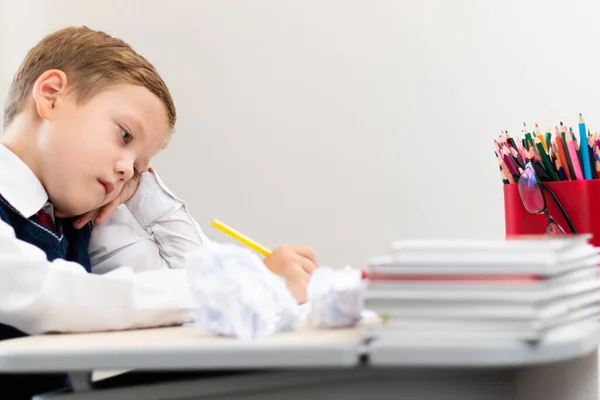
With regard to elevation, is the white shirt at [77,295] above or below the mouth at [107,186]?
below

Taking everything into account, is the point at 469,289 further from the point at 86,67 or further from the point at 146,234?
the point at 146,234

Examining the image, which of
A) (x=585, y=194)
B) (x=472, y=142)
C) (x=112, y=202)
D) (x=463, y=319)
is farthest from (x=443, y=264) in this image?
(x=472, y=142)

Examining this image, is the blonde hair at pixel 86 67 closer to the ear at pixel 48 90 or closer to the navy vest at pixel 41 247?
the ear at pixel 48 90

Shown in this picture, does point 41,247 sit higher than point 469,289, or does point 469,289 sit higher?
point 41,247

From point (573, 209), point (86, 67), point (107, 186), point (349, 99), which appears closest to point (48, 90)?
point (86, 67)

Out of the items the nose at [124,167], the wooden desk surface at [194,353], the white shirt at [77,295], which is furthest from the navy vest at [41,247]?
the wooden desk surface at [194,353]

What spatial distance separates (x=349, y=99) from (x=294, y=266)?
103 centimetres

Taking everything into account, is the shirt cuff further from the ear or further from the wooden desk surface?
the wooden desk surface

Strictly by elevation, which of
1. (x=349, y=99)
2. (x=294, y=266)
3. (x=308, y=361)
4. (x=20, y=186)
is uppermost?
(x=349, y=99)

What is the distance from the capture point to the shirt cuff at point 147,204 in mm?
1403

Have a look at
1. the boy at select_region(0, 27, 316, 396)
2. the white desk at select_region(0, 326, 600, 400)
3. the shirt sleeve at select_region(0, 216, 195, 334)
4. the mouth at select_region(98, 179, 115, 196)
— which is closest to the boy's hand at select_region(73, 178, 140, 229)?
the boy at select_region(0, 27, 316, 396)

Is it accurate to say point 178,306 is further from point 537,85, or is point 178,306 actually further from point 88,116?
point 537,85

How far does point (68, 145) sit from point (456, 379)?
72 cm

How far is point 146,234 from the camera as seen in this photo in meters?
1.41
